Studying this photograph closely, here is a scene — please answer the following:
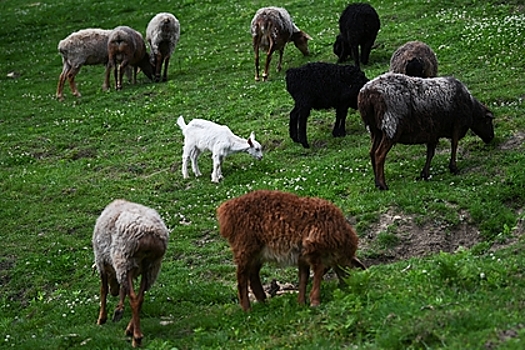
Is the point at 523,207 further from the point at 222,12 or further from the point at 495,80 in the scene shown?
the point at 222,12

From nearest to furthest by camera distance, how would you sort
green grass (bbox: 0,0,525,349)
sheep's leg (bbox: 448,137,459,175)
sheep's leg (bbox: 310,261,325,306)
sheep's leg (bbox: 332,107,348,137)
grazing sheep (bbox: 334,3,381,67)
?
green grass (bbox: 0,0,525,349) < sheep's leg (bbox: 310,261,325,306) < sheep's leg (bbox: 448,137,459,175) < sheep's leg (bbox: 332,107,348,137) < grazing sheep (bbox: 334,3,381,67)

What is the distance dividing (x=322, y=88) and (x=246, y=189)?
288cm

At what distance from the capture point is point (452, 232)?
11.6 metres

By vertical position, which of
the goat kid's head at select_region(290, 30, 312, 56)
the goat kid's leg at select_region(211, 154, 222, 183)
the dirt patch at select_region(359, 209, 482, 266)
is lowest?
the goat kid's leg at select_region(211, 154, 222, 183)

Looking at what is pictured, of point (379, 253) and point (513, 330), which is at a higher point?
point (513, 330)

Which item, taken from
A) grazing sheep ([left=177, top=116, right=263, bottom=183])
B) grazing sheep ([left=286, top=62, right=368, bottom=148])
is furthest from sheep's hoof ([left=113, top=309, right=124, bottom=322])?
grazing sheep ([left=286, top=62, right=368, bottom=148])

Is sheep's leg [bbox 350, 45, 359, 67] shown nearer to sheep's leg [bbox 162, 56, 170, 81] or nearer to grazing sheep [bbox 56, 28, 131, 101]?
sheep's leg [bbox 162, 56, 170, 81]

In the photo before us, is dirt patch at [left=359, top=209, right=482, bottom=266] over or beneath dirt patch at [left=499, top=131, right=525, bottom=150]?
beneath

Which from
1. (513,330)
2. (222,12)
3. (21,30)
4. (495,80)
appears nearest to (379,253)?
(513,330)

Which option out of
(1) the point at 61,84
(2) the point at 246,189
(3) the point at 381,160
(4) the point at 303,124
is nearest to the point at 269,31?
(4) the point at 303,124

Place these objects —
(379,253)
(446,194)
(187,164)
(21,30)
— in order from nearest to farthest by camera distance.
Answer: (379,253)
(446,194)
(187,164)
(21,30)

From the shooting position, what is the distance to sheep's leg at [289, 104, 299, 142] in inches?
642

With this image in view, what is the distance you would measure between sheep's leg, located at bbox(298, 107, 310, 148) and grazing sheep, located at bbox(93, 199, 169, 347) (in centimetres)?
640

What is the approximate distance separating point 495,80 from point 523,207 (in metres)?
5.84
